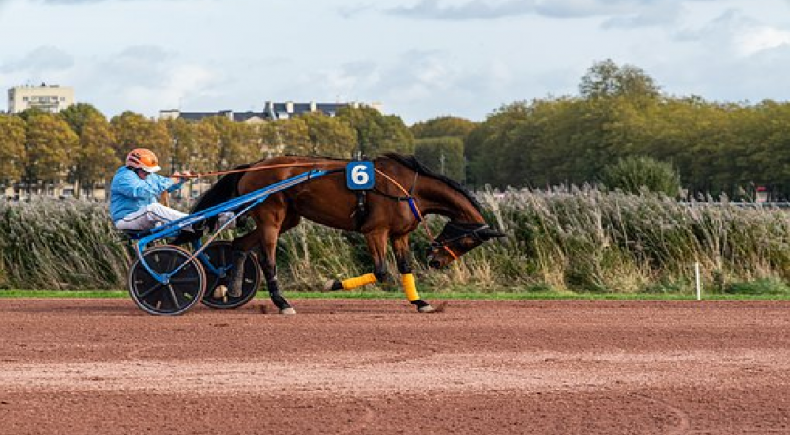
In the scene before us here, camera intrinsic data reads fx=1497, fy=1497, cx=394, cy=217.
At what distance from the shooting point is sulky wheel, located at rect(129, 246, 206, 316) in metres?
15.3

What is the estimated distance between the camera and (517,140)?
3804 inches

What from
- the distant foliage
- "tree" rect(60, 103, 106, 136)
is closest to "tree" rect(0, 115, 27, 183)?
"tree" rect(60, 103, 106, 136)

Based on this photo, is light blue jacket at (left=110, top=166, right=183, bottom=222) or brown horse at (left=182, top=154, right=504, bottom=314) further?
brown horse at (left=182, top=154, right=504, bottom=314)

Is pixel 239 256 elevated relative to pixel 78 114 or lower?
lower

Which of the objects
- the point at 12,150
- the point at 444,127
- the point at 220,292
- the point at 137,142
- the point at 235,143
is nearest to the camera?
the point at 220,292

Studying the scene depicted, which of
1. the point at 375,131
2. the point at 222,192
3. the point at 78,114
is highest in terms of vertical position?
the point at 78,114

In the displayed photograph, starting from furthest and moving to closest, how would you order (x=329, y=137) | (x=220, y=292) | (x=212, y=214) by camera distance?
(x=329, y=137)
(x=220, y=292)
(x=212, y=214)

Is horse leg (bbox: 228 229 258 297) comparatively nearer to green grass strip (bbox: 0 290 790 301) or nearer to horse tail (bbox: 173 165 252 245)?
horse tail (bbox: 173 165 252 245)

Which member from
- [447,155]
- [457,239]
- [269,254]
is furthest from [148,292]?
[447,155]

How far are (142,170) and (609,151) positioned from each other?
6677 centimetres

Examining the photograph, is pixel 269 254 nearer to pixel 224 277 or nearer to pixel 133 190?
pixel 224 277

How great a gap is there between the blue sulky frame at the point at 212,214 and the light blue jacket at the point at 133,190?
31 centimetres

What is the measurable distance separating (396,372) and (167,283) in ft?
15.5

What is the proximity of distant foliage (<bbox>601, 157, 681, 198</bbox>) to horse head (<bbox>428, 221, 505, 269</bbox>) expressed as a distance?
42.6 ft
